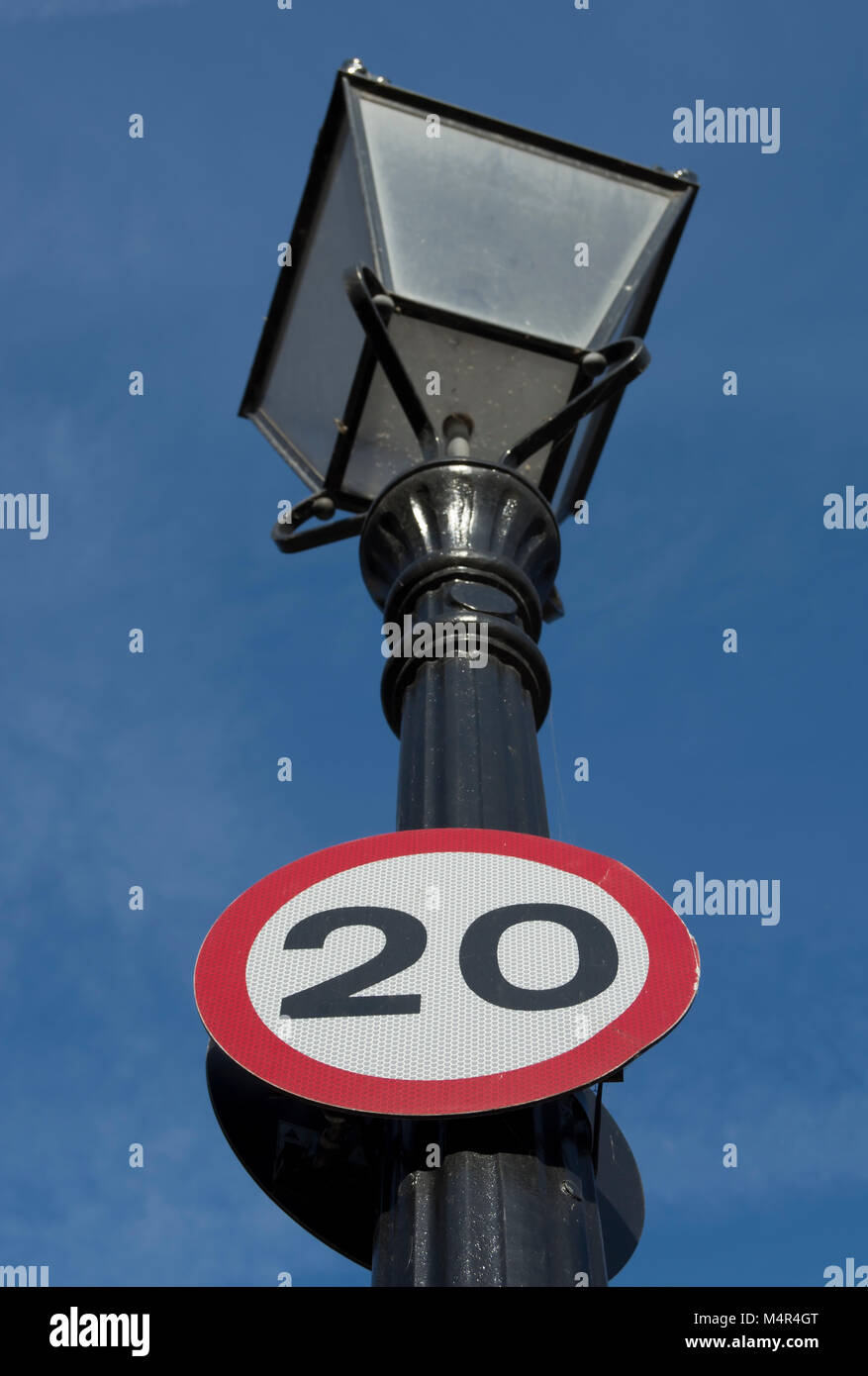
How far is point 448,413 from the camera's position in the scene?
5699 millimetres

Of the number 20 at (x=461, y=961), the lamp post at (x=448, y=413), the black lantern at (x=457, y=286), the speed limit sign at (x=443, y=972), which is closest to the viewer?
the speed limit sign at (x=443, y=972)

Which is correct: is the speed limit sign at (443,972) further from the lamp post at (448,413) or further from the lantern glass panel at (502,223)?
the lantern glass panel at (502,223)

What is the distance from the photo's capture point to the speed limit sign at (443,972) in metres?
3.33

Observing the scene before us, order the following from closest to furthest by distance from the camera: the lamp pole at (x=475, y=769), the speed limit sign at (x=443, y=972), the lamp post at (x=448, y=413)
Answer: the lamp pole at (x=475, y=769) < the speed limit sign at (x=443, y=972) < the lamp post at (x=448, y=413)

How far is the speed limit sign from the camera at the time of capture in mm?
3326

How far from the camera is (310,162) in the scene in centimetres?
610

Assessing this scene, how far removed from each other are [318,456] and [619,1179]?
3.08 m

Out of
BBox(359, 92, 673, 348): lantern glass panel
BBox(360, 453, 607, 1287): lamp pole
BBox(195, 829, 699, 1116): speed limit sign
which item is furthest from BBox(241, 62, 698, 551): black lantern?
BBox(195, 829, 699, 1116): speed limit sign

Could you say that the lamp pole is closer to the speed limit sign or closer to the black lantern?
the speed limit sign

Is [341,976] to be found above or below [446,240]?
below

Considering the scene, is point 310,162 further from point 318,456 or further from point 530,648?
point 530,648

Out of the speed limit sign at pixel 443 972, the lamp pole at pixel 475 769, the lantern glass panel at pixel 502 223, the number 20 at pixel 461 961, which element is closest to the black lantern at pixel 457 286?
the lantern glass panel at pixel 502 223
